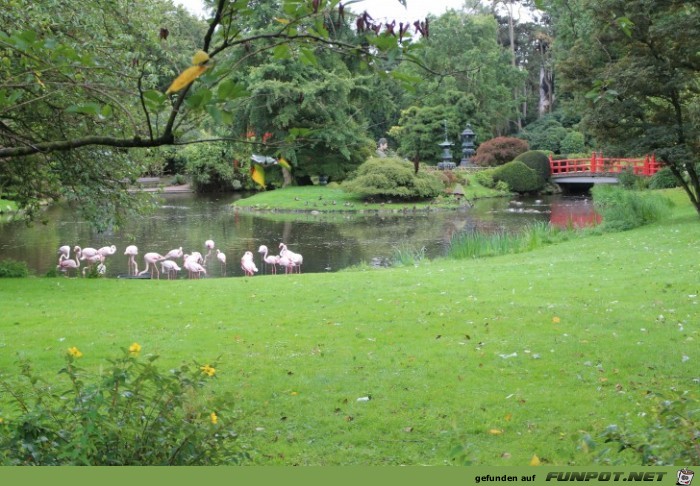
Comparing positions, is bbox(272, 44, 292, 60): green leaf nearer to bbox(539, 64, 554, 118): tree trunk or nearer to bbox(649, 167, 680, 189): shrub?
bbox(649, 167, 680, 189): shrub

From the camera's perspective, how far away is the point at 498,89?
1785 inches

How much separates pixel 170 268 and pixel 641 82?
1087 cm

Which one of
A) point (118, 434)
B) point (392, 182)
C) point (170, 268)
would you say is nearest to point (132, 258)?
point (170, 268)

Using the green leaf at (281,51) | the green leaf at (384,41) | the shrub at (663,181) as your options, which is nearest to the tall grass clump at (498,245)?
the shrub at (663,181)

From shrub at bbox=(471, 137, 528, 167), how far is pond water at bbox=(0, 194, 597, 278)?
26.6 ft

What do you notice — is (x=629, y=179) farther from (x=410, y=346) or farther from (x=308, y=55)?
(x=308, y=55)

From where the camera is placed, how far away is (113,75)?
17.5 feet

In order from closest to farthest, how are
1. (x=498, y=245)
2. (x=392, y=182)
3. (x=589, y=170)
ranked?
1. (x=498, y=245)
2. (x=392, y=182)
3. (x=589, y=170)

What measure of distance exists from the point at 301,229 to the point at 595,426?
21.6 m

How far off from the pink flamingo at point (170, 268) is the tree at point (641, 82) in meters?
9.48

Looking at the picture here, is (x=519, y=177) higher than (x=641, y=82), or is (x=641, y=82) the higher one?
(x=641, y=82)

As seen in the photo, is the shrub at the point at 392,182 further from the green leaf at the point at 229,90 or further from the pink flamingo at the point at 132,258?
the green leaf at the point at 229,90

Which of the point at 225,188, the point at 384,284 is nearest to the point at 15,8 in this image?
the point at 384,284

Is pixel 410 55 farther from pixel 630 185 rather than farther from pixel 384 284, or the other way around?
pixel 630 185
